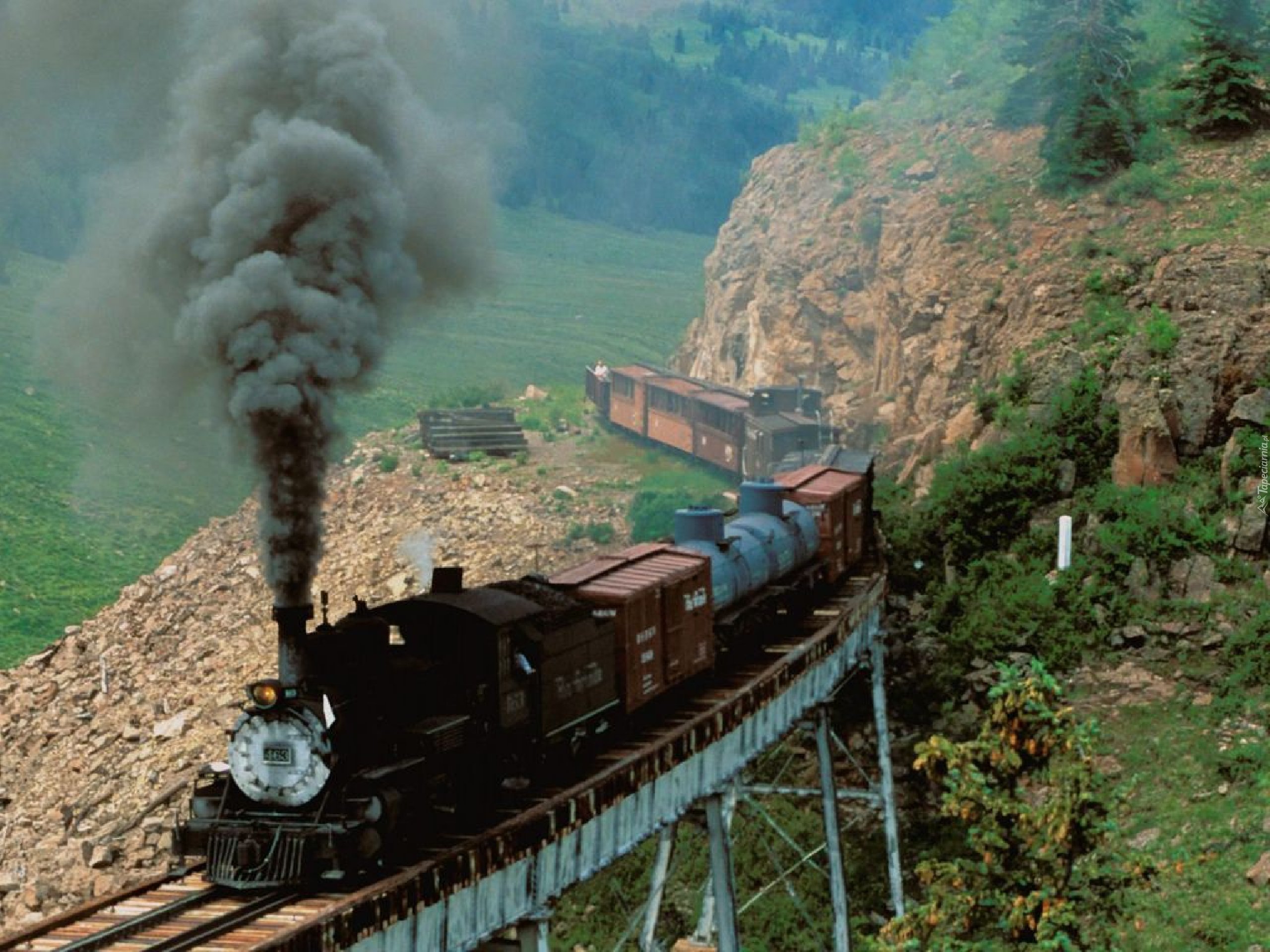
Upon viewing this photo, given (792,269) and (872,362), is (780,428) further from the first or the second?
(792,269)

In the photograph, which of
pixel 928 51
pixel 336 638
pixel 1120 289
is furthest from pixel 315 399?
pixel 928 51

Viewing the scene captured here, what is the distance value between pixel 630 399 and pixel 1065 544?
101ft

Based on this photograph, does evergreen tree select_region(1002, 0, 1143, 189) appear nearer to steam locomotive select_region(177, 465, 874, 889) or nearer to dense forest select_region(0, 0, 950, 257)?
steam locomotive select_region(177, 465, 874, 889)

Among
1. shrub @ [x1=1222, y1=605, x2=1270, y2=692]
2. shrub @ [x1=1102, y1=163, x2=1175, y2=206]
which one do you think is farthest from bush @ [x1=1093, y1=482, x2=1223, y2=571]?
shrub @ [x1=1102, y1=163, x2=1175, y2=206]

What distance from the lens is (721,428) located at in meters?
61.9

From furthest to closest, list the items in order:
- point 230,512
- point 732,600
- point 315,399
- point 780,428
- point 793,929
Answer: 1. point 230,512
2. point 780,428
3. point 793,929
4. point 732,600
5. point 315,399

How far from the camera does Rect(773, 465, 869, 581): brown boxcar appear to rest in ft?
128

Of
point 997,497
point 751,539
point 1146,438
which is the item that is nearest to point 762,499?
point 751,539

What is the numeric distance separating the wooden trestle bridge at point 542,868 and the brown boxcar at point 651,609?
29.8 inches

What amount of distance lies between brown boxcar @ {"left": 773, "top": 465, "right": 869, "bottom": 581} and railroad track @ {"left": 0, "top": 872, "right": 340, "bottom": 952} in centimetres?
2142

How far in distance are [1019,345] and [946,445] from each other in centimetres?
403

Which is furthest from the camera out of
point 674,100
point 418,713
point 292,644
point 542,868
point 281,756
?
point 674,100

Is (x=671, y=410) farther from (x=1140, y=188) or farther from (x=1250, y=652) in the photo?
(x=1250, y=652)

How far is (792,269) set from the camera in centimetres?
7012
